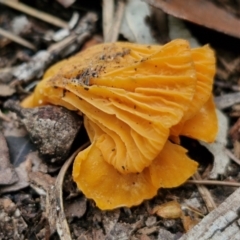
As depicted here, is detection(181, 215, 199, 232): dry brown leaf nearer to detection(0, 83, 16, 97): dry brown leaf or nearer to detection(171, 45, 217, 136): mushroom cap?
detection(171, 45, 217, 136): mushroom cap

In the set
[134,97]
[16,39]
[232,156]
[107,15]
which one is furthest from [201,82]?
[16,39]

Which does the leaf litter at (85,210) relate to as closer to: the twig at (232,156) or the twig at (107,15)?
the twig at (232,156)

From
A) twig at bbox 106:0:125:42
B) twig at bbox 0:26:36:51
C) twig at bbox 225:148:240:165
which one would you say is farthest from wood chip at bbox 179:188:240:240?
twig at bbox 0:26:36:51

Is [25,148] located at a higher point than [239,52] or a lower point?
lower

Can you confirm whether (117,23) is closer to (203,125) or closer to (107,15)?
(107,15)

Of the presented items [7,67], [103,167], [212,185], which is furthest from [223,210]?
[7,67]

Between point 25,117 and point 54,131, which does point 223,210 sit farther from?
point 25,117
